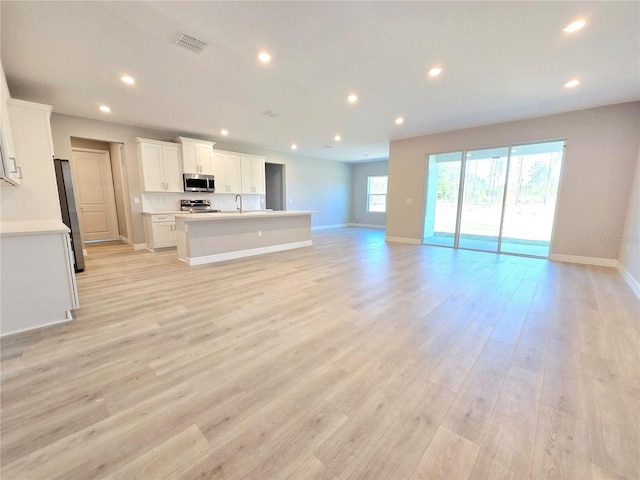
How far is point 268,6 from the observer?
2148 mm

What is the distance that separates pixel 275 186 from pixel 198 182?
3.32 meters

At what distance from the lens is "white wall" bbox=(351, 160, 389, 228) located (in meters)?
10.4

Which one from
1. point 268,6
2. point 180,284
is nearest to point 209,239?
point 180,284

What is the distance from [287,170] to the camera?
350 inches

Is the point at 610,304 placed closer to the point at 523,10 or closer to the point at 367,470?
the point at 523,10

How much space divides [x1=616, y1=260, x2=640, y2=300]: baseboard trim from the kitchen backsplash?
790cm

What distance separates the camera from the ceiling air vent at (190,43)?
2.58 metres

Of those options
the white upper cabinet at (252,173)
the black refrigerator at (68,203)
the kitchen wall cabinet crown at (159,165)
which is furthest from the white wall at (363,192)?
the black refrigerator at (68,203)

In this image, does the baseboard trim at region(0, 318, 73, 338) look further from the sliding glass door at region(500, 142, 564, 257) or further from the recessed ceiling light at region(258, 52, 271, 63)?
the sliding glass door at region(500, 142, 564, 257)

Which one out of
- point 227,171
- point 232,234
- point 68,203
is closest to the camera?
point 68,203

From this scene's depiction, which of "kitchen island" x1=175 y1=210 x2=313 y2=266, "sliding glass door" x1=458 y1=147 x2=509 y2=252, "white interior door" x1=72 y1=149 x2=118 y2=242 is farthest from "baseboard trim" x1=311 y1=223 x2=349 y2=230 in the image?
"white interior door" x1=72 y1=149 x2=118 y2=242

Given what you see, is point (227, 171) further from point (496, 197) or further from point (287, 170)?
point (496, 197)

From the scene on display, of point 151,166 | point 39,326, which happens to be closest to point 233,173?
point 151,166

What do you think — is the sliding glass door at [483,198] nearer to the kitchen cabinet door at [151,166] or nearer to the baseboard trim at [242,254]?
the baseboard trim at [242,254]
